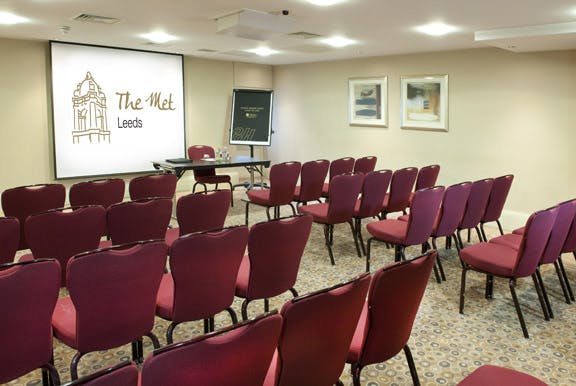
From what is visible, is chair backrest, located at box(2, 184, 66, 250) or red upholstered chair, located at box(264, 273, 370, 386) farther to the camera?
chair backrest, located at box(2, 184, 66, 250)

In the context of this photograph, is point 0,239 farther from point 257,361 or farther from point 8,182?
point 8,182

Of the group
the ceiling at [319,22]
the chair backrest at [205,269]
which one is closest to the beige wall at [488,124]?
the ceiling at [319,22]

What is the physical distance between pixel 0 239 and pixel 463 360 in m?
3.29

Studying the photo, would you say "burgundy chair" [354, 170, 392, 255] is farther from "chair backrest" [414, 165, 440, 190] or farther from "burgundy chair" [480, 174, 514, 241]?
"burgundy chair" [480, 174, 514, 241]

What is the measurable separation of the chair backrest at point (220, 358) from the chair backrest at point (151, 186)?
12.4 ft

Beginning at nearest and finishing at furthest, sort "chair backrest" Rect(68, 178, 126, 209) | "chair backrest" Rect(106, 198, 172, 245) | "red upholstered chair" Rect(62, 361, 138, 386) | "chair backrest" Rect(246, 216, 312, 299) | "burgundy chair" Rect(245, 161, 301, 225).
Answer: "red upholstered chair" Rect(62, 361, 138, 386)
"chair backrest" Rect(246, 216, 312, 299)
"chair backrest" Rect(106, 198, 172, 245)
"chair backrest" Rect(68, 178, 126, 209)
"burgundy chair" Rect(245, 161, 301, 225)

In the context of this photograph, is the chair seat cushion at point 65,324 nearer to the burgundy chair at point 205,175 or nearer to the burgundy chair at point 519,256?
the burgundy chair at point 519,256

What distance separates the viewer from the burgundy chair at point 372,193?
Result: 552 cm

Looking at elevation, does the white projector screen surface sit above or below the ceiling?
below

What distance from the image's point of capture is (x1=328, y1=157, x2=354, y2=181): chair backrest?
7.21 meters

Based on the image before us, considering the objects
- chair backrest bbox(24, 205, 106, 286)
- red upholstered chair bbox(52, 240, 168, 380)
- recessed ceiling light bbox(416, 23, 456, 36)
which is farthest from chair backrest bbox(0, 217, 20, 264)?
recessed ceiling light bbox(416, 23, 456, 36)

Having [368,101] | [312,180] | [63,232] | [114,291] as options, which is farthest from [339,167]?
[114,291]

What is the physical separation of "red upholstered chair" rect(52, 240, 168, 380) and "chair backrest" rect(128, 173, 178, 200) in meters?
2.53

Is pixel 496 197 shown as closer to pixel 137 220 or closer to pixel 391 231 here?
pixel 391 231
